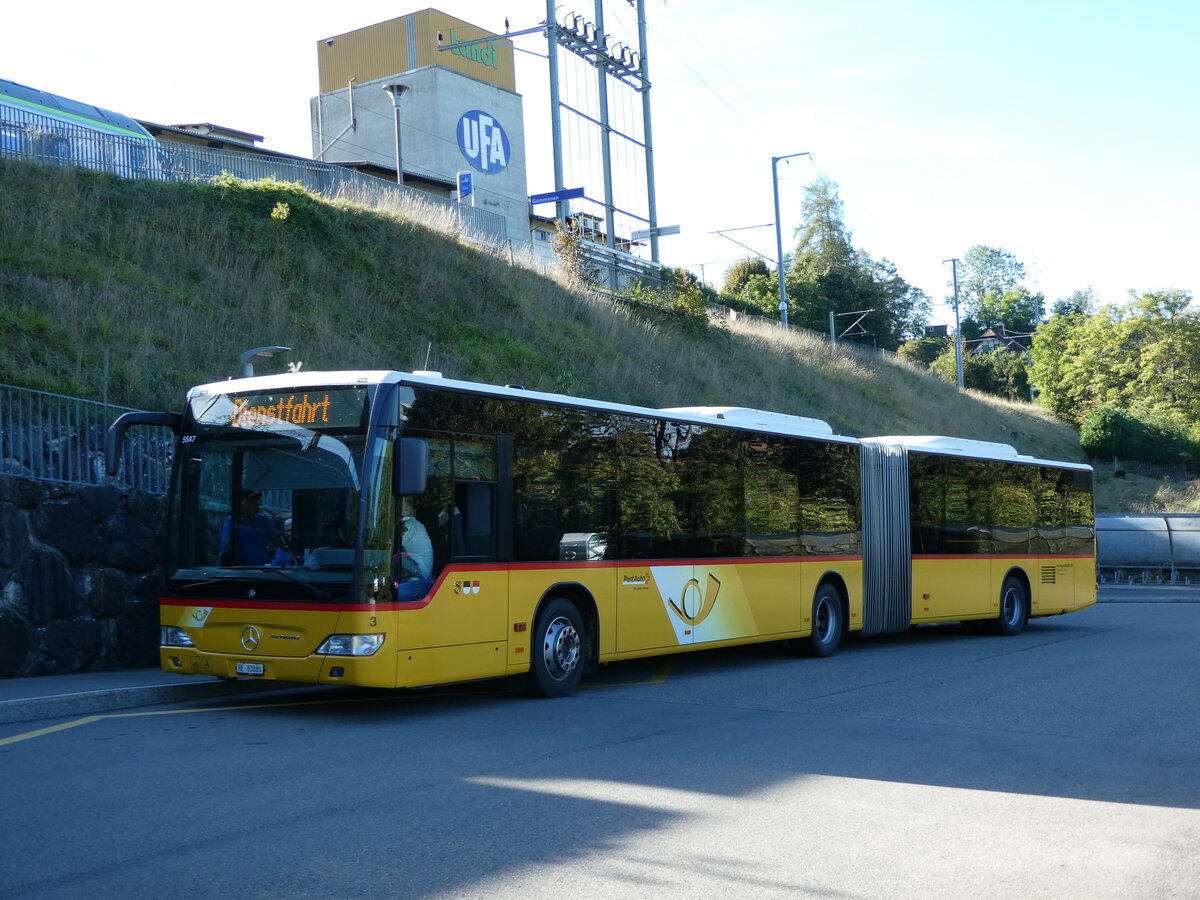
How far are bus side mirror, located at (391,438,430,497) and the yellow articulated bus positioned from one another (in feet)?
0.04

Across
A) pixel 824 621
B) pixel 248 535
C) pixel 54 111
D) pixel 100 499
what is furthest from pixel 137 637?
pixel 54 111

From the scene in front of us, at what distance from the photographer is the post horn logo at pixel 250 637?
9.88 metres

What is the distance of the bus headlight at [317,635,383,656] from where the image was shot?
31.0 feet

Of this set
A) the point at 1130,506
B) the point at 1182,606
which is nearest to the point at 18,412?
the point at 1182,606

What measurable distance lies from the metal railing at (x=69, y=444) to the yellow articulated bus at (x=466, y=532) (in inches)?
104

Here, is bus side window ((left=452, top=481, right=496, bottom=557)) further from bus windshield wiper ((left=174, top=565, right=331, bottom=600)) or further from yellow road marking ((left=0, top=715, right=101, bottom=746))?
yellow road marking ((left=0, top=715, right=101, bottom=746))

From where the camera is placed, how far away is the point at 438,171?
6044 centimetres

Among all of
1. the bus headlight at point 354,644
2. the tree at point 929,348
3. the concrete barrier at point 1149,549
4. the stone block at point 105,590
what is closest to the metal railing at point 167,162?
the stone block at point 105,590

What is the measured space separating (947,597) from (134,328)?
13.2 m

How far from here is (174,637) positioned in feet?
34.0

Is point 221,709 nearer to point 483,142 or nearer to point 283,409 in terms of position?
point 283,409

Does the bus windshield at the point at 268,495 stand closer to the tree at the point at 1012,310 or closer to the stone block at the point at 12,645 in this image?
the stone block at the point at 12,645

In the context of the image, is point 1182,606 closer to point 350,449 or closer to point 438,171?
point 350,449

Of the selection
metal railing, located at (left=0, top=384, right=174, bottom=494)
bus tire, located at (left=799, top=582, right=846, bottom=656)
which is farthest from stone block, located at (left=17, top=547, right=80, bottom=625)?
bus tire, located at (left=799, top=582, right=846, bottom=656)
